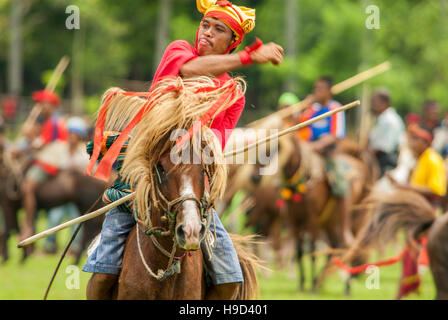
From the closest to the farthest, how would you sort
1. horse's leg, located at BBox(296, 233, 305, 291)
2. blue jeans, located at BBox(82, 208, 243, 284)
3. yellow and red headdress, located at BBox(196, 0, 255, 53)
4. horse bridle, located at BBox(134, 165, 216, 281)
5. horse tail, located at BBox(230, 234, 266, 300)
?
1. horse bridle, located at BBox(134, 165, 216, 281)
2. blue jeans, located at BBox(82, 208, 243, 284)
3. yellow and red headdress, located at BBox(196, 0, 255, 53)
4. horse tail, located at BBox(230, 234, 266, 300)
5. horse's leg, located at BBox(296, 233, 305, 291)

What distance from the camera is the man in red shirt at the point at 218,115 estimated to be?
4613 mm

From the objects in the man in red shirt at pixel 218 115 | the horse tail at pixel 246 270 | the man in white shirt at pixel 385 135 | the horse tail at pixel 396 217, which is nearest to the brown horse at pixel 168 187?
the man in red shirt at pixel 218 115

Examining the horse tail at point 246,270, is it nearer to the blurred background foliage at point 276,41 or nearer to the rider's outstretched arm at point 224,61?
the rider's outstretched arm at point 224,61

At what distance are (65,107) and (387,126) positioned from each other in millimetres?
23972

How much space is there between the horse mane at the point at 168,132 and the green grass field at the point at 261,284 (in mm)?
4535

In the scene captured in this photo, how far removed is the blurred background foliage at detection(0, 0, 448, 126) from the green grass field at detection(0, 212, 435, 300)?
11934mm

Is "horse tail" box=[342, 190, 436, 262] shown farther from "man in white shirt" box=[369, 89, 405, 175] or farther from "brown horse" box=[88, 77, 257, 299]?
"man in white shirt" box=[369, 89, 405, 175]

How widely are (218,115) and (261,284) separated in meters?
7.46

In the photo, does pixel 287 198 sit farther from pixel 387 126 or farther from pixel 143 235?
pixel 143 235

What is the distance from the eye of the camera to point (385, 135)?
13.7 m

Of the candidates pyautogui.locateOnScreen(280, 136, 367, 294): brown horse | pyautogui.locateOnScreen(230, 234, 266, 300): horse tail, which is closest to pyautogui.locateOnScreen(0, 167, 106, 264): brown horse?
pyautogui.locateOnScreen(280, 136, 367, 294): brown horse

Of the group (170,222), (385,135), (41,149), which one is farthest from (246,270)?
(41,149)

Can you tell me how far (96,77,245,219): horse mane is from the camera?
14.0 ft
